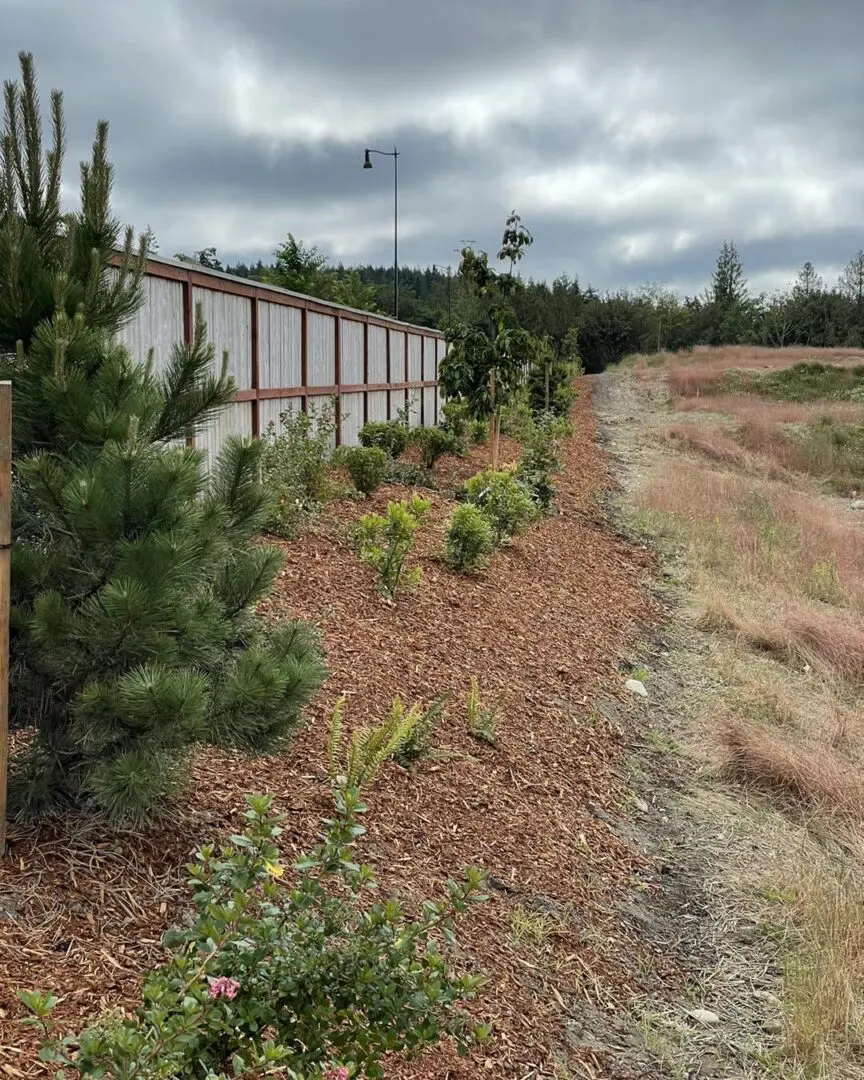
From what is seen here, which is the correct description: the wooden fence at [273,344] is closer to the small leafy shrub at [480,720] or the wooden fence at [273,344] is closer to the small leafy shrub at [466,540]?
the small leafy shrub at [466,540]

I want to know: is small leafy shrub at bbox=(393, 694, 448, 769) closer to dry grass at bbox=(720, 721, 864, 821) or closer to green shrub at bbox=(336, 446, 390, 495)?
dry grass at bbox=(720, 721, 864, 821)

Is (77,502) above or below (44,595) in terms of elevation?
above

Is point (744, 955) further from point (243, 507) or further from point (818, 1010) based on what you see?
point (243, 507)

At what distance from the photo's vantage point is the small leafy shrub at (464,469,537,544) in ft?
28.1

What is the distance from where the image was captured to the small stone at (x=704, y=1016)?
3.27 metres

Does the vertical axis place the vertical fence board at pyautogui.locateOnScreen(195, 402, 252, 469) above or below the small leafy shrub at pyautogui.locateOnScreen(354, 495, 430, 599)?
above

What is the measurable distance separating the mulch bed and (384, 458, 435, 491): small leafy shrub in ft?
12.1

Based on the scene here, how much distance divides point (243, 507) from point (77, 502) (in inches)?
22.2

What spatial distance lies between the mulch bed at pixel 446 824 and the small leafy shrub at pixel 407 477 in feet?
12.1

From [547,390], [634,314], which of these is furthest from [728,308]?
[547,390]

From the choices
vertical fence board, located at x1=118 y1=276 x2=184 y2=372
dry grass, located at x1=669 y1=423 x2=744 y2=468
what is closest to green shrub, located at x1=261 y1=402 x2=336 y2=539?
vertical fence board, located at x1=118 y1=276 x2=184 y2=372

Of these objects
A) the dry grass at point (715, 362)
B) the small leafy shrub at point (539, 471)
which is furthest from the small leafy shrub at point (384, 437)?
the dry grass at point (715, 362)

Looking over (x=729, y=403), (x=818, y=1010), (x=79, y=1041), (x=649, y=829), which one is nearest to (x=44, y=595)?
(x=79, y=1041)

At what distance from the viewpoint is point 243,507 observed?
2.80m
